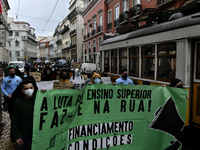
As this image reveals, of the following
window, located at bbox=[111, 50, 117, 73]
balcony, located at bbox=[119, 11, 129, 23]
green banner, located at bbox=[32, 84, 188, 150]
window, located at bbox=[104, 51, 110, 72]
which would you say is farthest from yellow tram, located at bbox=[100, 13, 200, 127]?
balcony, located at bbox=[119, 11, 129, 23]

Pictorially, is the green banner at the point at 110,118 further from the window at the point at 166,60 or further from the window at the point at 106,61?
the window at the point at 106,61

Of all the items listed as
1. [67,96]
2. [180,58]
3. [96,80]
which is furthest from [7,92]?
[180,58]

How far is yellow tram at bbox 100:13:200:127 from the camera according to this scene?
4.87 m

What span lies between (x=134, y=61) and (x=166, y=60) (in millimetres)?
1856

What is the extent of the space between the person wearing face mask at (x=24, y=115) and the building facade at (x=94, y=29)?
87.9 ft

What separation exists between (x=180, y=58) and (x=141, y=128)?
2.42m

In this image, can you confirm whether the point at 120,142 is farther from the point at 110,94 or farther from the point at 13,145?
the point at 13,145

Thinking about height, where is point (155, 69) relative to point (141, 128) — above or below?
above

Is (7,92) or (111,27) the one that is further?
(111,27)

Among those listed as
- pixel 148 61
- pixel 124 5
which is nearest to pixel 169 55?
pixel 148 61

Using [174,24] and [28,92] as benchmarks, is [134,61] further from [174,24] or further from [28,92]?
[28,92]

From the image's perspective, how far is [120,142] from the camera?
3.36m

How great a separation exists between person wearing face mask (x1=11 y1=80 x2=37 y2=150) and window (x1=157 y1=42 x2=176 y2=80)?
151 inches

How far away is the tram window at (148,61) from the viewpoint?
20.7 feet
